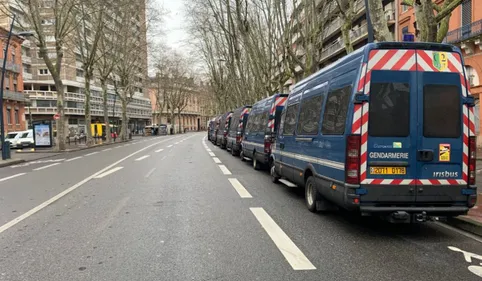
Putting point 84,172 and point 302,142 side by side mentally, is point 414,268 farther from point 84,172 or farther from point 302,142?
point 84,172

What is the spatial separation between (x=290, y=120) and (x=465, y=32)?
59.4 feet

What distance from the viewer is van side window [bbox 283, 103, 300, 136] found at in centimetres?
847

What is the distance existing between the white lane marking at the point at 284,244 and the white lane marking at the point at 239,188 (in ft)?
6.07

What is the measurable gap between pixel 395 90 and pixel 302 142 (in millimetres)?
2547

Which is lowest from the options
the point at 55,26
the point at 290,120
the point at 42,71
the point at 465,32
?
the point at 290,120

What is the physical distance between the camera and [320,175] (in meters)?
6.43

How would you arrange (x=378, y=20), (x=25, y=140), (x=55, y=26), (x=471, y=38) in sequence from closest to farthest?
(x=378, y=20) < (x=471, y=38) < (x=55, y=26) < (x=25, y=140)

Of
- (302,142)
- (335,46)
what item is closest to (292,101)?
(302,142)

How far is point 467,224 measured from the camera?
19.3 ft

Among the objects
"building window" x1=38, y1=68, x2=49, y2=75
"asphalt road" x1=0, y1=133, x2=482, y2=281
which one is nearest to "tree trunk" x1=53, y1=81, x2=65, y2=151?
"asphalt road" x1=0, y1=133, x2=482, y2=281

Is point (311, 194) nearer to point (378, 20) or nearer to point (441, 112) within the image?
point (441, 112)

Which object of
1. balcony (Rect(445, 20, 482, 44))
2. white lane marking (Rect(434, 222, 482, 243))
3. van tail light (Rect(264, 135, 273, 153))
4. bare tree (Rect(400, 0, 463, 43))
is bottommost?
white lane marking (Rect(434, 222, 482, 243))

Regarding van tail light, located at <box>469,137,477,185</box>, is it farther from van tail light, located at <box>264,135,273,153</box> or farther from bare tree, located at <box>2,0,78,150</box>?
bare tree, located at <box>2,0,78,150</box>

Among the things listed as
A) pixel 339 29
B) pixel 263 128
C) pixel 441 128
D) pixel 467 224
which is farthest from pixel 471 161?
pixel 339 29
